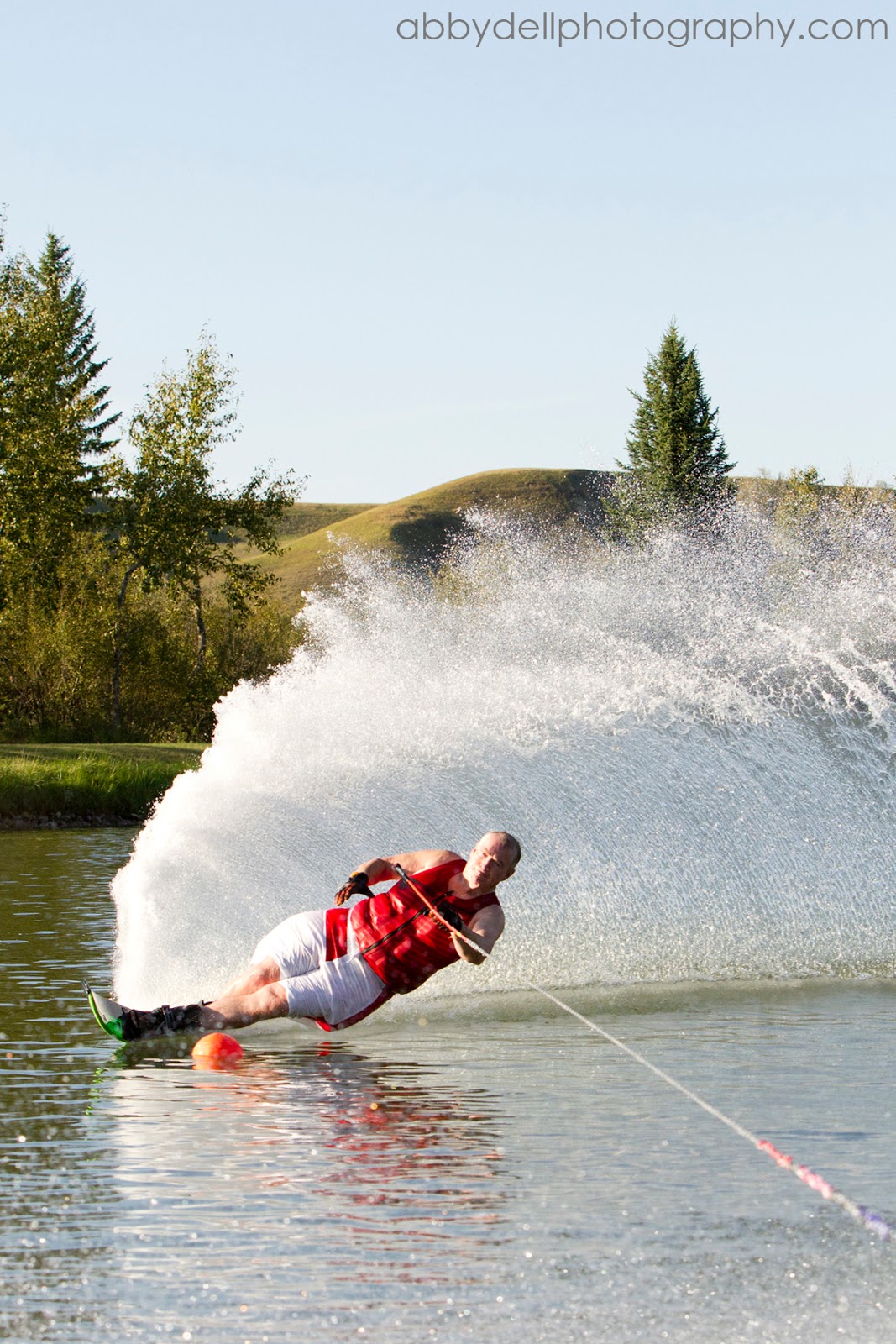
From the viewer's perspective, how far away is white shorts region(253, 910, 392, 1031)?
768cm

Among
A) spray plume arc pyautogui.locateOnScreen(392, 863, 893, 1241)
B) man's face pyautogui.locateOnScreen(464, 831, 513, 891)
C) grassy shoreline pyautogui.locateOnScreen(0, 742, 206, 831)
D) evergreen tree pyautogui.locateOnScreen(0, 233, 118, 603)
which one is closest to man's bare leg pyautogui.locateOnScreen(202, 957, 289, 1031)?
spray plume arc pyautogui.locateOnScreen(392, 863, 893, 1241)

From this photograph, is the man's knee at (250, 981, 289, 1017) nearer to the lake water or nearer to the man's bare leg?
the man's bare leg

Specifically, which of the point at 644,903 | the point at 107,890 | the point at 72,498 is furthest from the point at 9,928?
the point at 72,498

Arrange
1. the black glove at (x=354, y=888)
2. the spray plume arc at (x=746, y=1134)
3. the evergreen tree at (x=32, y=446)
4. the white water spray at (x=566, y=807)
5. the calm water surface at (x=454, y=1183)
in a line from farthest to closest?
1. the evergreen tree at (x=32, y=446)
2. the white water spray at (x=566, y=807)
3. the black glove at (x=354, y=888)
4. the spray plume arc at (x=746, y=1134)
5. the calm water surface at (x=454, y=1183)

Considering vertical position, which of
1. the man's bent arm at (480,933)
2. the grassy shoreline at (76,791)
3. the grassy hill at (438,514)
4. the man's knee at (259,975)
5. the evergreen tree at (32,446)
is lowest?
the grassy shoreline at (76,791)

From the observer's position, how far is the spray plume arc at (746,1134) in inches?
197

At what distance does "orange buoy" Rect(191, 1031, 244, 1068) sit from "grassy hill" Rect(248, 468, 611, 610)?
5347 inches

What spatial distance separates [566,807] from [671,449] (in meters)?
47.7

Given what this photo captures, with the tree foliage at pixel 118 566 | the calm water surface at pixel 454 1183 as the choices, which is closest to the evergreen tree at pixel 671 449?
the tree foliage at pixel 118 566

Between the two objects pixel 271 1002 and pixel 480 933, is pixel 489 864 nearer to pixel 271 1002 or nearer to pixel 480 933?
pixel 480 933


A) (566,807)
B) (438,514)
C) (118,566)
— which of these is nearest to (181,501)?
(118,566)

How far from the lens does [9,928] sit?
12820 mm

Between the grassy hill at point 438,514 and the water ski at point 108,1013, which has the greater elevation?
the grassy hill at point 438,514

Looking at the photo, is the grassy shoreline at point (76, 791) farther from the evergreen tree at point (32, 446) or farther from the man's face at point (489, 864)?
the man's face at point (489, 864)
